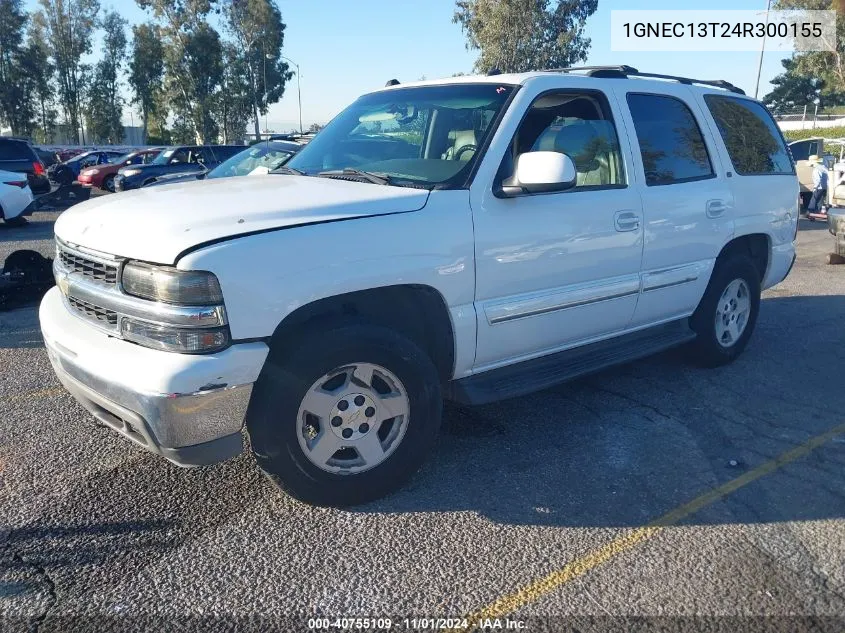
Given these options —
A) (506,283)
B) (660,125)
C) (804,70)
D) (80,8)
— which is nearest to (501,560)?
(506,283)

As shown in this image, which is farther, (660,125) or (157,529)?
(660,125)

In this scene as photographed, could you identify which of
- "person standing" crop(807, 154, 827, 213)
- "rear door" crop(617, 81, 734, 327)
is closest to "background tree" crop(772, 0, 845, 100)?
"person standing" crop(807, 154, 827, 213)

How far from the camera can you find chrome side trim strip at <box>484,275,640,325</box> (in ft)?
12.1

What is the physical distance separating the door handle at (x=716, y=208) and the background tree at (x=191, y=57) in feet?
169

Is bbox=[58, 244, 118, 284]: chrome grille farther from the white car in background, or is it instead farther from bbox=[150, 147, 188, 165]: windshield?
bbox=[150, 147, 188, 165]: windshield

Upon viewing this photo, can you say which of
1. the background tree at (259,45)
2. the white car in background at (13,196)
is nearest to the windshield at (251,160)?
the white car in background at (13,196)

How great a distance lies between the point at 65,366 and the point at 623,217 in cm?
308

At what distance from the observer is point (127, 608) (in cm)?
262

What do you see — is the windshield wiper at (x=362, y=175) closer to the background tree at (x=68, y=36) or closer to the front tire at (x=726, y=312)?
the front tire at (x=726, y=312)

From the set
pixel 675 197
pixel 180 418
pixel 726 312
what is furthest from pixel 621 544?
pixel 726 312

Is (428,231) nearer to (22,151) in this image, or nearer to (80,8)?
(22,151)

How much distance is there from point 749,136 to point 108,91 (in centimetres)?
6427

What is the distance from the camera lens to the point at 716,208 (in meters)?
4.98

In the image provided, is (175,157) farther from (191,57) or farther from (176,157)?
(191,57)
